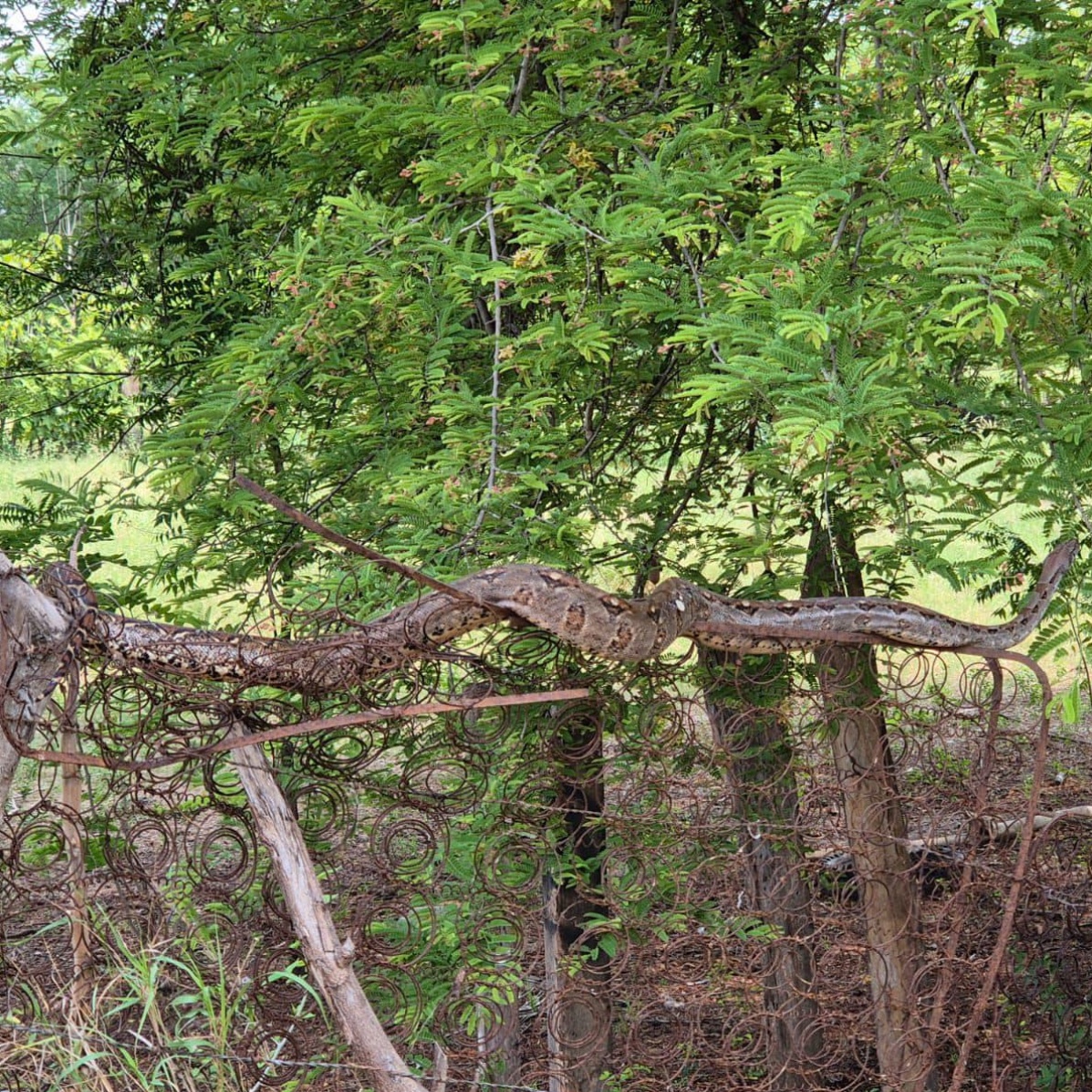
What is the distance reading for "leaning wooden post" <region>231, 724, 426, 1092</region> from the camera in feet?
8.95

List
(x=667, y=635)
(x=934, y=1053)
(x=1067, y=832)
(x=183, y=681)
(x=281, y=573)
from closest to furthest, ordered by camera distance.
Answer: (x=183, y=681), (x=667, y=635), (x=934, y=1053), (x=281, y=573), (x=1067, y=832)

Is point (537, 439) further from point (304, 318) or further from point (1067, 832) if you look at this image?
point (1067, 832)

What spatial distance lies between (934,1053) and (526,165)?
2665mm

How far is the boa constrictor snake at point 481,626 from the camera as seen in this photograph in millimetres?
2523

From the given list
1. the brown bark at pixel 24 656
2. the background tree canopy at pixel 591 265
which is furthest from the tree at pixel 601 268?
the brown bark at pixel 24 656

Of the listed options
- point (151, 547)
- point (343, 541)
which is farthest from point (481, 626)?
point (151, 547)

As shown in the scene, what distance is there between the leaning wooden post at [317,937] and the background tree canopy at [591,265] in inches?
30.1

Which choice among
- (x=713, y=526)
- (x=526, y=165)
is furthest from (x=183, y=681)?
(x=713, y=526)

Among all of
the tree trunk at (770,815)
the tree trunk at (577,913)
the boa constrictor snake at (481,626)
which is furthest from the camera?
the tree trunk at (770,815)

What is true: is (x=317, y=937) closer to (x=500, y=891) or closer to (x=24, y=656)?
(x=500, y=891)

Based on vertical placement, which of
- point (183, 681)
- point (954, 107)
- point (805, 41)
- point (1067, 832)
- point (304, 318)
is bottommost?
point (1067, 832)

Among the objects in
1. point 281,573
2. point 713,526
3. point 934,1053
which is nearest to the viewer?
point 934,1053

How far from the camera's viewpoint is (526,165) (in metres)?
3.36

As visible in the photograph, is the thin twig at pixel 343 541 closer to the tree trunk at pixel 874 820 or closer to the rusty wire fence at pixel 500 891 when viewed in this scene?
the rusty wire fence at pixel 500 891
